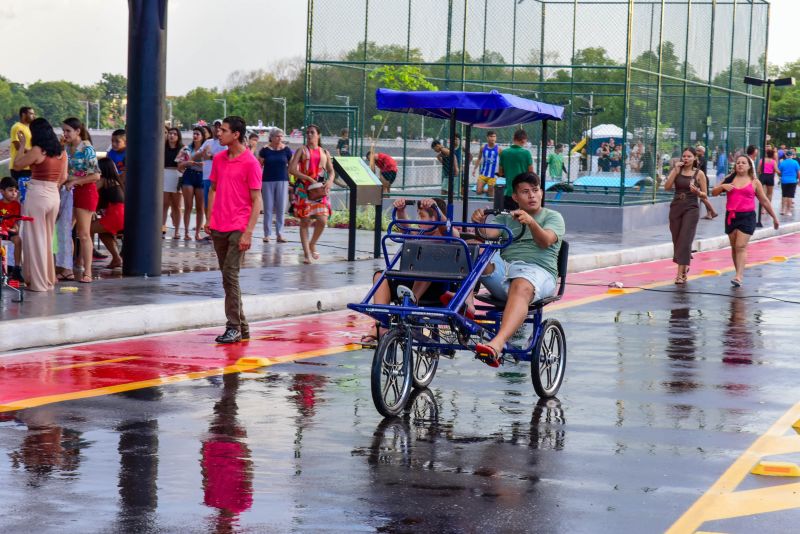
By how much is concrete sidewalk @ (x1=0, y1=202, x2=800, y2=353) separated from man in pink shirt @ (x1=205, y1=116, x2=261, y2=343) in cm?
109

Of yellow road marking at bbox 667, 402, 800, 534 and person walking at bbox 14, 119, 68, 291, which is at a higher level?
person walking at bbox 14, 119, 68, 291

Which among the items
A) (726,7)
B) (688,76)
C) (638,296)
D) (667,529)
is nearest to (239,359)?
(667,529)

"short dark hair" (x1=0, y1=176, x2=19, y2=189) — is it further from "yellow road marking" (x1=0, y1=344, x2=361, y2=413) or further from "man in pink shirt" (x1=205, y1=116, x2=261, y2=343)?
"yellow road marking" (x1=0, y1=344, x2=361, y2=413)

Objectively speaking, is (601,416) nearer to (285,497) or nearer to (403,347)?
(403,347)

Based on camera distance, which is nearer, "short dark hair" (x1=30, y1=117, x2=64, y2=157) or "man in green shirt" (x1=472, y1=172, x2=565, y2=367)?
"man in green shirt" (x1=472, y1=172, x2=565, y2=367)

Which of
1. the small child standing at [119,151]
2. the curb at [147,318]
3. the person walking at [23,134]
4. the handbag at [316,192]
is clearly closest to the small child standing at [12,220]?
the curb at [147,318]

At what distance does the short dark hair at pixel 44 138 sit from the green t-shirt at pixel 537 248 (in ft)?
18.6

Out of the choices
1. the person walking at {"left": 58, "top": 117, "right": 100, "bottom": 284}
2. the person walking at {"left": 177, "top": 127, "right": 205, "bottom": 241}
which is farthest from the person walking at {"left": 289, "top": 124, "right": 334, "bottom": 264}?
the person walking at {"left": 58, "top": 117, "right": 100, "bottom": 284}

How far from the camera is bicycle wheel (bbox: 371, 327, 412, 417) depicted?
8719 millimetres

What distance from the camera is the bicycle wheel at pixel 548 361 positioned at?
965 centimetres

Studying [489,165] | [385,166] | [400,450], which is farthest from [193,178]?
[400,450]

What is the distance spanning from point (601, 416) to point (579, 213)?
789 inches

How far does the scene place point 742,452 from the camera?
8.12 meters

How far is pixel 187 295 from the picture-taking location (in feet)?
46.4
